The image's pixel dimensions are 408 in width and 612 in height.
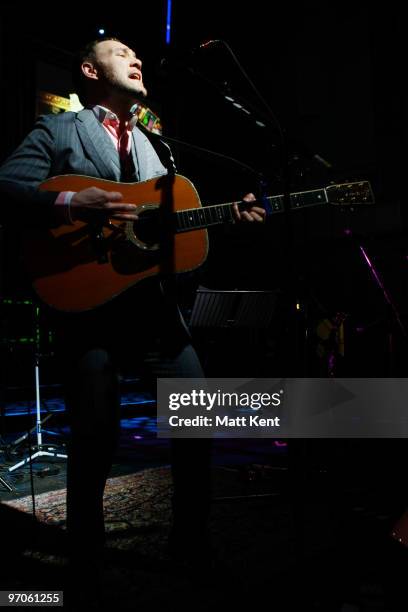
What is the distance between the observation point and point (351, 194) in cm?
224

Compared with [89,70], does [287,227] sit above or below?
below

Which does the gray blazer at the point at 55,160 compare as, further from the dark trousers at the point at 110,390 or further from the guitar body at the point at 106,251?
the dark trousers at the point at 110,390

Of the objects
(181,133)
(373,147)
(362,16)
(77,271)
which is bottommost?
(77,271)

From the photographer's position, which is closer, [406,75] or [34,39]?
[34,39]

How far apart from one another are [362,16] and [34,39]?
540cm

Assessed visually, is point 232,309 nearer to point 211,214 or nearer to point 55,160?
point 211,214

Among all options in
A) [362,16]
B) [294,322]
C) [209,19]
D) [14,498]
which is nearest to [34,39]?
[209,19]

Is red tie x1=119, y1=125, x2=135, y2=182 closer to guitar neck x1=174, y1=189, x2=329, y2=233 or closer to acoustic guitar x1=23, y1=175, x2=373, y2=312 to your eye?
acoustic guitar x1=23, y1=175, x2=373, y2=312

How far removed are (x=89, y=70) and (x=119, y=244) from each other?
69 centimetres

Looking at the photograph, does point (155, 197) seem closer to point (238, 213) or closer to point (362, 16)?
point (238, 213)

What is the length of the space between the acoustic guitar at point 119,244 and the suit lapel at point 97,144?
0.06 m

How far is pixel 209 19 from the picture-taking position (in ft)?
20.2

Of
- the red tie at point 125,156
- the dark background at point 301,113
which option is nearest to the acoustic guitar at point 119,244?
the red tie at point 125,156

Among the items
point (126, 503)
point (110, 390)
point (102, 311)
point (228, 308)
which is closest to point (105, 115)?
point (102, 311)
